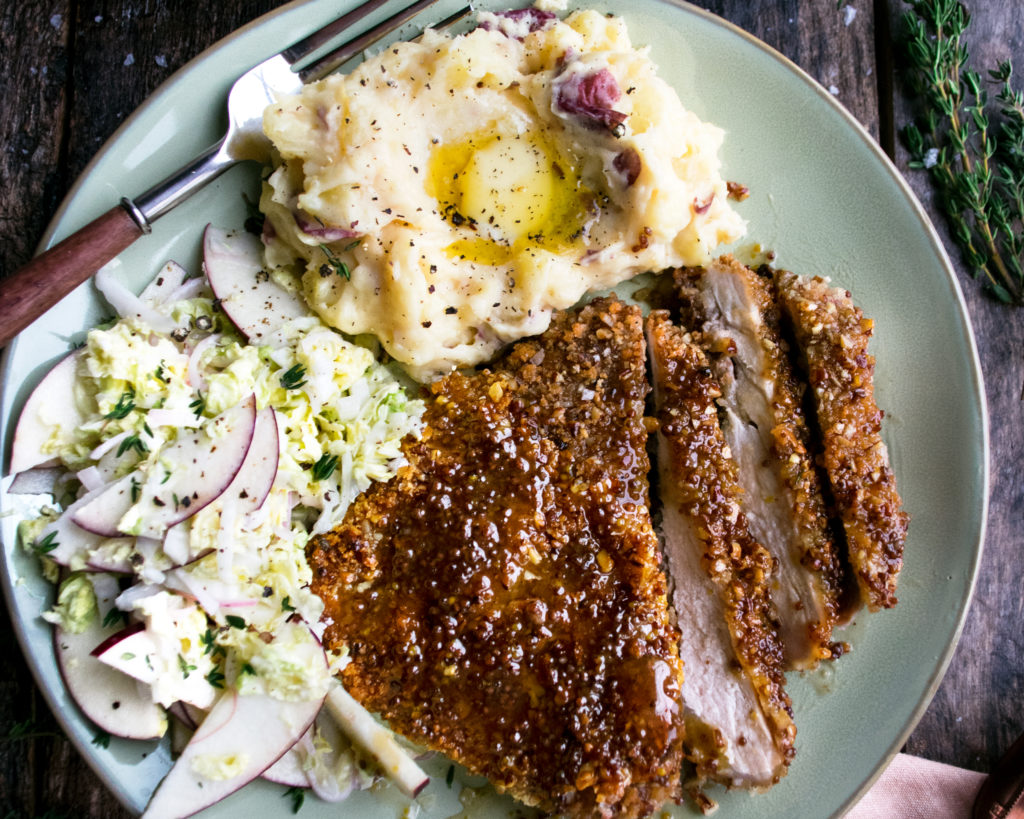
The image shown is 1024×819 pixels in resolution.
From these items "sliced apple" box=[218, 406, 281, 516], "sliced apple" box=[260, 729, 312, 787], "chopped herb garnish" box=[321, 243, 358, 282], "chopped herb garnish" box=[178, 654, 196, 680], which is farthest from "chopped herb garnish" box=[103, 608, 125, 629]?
"chopped herb garnish" box=[321, 243, 358, 282]

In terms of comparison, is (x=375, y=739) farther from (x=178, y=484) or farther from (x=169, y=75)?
(x=169, y=75)

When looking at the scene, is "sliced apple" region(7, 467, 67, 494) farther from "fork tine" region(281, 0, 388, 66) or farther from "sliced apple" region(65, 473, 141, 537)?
"fork tine" region(281, 0, 388, 66)

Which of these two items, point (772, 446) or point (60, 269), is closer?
point (60, 269)

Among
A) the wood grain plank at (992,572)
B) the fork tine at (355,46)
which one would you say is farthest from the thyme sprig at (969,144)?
the fork tine at (355,46)

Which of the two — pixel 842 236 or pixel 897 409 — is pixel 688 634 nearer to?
pixel 897 409

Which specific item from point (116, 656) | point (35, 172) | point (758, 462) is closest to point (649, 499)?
point (758, 462)

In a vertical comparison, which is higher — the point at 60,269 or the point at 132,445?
the point at 60,269

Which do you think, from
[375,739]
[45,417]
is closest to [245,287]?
[45,417]
